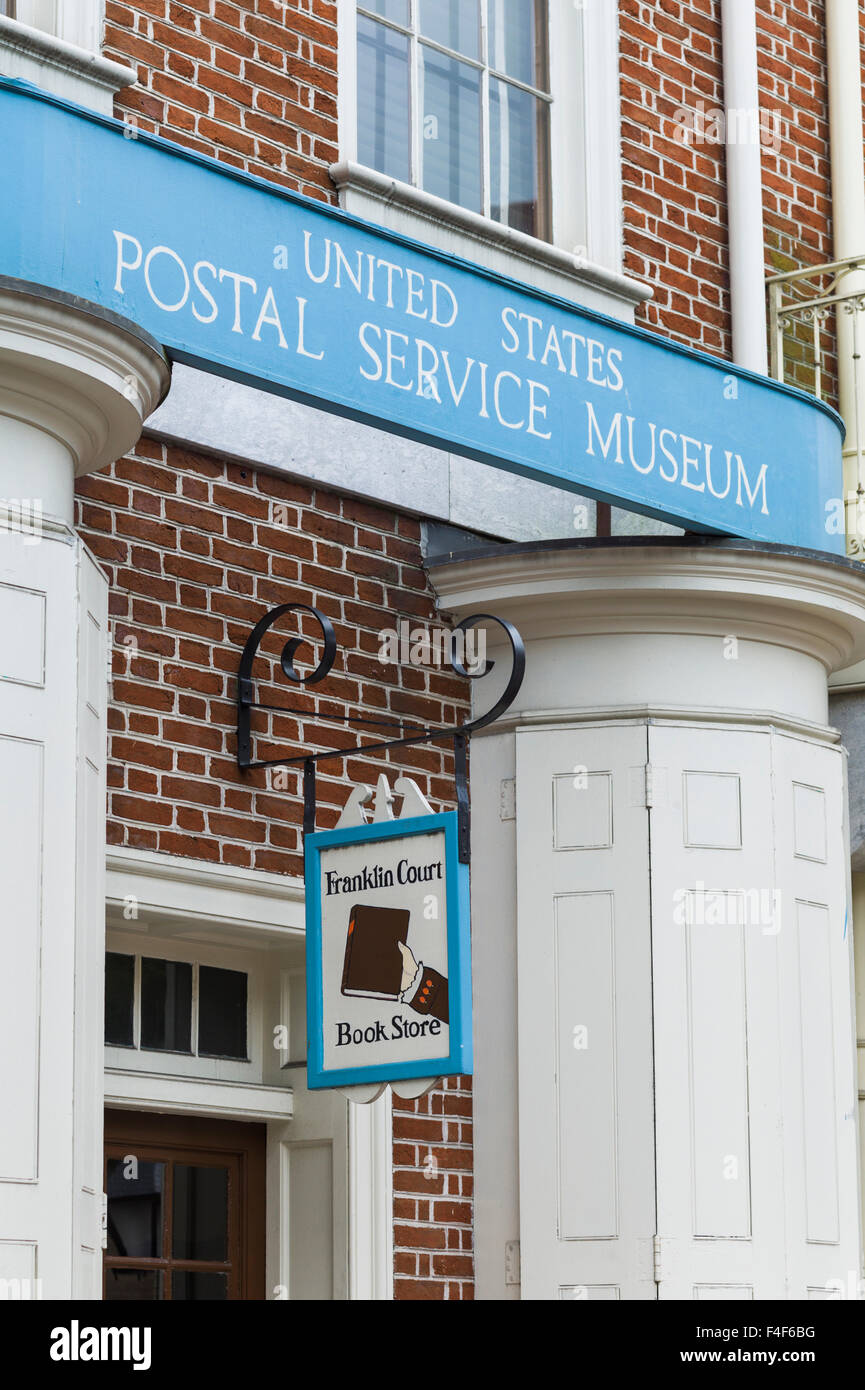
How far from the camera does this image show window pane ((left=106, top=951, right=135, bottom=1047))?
6.72 meters

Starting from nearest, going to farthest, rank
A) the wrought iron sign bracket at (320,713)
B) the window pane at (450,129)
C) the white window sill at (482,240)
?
the wrought iron sign bracket at (320,713), the white window sill at (482,240), the window pane at (450,129)

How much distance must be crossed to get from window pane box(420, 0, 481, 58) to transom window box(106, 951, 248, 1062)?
3.50 m

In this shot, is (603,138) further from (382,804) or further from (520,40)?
(382,804)

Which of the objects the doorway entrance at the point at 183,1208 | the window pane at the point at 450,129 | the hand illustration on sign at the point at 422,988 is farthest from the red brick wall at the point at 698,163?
the doorway entrance at the point at 183,1208

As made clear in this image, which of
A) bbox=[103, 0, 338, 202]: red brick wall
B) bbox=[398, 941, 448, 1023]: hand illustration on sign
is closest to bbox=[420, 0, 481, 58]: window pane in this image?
bbox=[103, 0, 338, 202]: red brick wall

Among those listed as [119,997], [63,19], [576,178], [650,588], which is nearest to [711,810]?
[650,588]

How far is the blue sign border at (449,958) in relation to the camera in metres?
6.01

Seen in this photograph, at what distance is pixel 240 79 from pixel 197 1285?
3.75m

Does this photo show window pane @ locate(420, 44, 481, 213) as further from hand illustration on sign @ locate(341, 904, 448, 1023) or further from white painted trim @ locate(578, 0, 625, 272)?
hand illustration on sign @ locate(341, 904, 448, 1023)

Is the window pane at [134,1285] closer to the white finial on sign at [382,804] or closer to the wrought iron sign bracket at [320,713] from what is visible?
the wrought iron sign bracket at [320,713]

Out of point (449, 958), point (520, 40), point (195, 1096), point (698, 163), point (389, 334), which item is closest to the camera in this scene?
point (449, 958)

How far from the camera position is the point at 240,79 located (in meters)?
7.31

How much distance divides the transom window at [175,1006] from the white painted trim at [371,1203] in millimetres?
449

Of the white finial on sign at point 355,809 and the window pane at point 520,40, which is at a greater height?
the window pane at point 520,40
